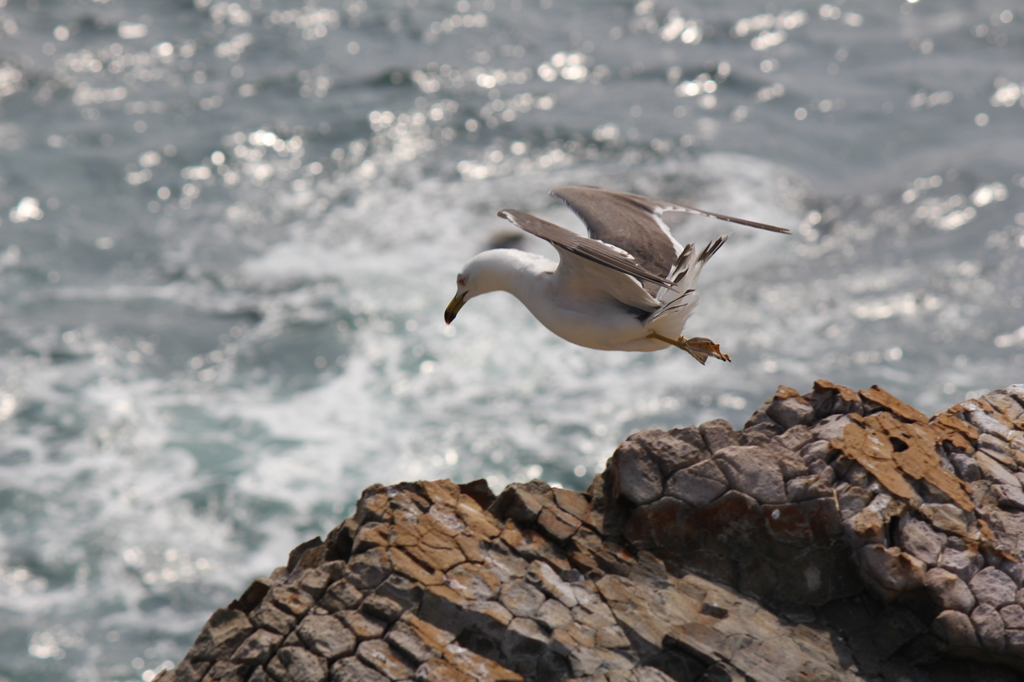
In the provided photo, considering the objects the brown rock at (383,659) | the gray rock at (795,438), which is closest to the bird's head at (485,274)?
the gray rock at (795,438)

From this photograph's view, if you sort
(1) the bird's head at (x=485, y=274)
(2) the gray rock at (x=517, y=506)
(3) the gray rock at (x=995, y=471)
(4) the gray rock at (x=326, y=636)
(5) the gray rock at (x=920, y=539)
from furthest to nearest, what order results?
(1) the bird's head at (x=485, y=274), (3) the gray rock at (x=995, y=471), (2) the gray rock at (x=517, y=506), (5) the gray rock at (x=920, y=539), (4) the gray rock at (x=326, y=636)

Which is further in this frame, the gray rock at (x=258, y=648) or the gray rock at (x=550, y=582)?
the gray rock at (x=550, y=582)

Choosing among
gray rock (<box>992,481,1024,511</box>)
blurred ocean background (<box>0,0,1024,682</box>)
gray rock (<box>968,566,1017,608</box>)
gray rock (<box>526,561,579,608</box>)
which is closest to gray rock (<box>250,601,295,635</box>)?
gray rock (<box>526,561,579,608</box>)

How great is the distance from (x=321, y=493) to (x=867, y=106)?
13977 millimetres

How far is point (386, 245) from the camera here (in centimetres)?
1636

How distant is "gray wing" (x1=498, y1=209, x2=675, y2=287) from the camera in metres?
5.33

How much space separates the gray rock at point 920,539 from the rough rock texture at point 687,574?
0.01 meters

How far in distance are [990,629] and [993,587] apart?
264mm

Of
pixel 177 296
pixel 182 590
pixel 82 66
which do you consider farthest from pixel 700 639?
pixel 82 66

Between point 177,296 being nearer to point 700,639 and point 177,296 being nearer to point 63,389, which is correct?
point 63,389

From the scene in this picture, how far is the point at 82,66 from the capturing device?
70.8ft

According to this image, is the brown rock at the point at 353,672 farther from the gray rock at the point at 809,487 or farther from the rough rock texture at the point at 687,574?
the gray rock at the point at 809,487

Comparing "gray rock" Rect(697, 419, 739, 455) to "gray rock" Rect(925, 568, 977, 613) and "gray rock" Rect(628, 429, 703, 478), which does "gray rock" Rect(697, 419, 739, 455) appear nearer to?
"gray rock" Rect(628, 429, 703, 478)

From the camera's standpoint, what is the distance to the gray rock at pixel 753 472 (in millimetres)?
5324
